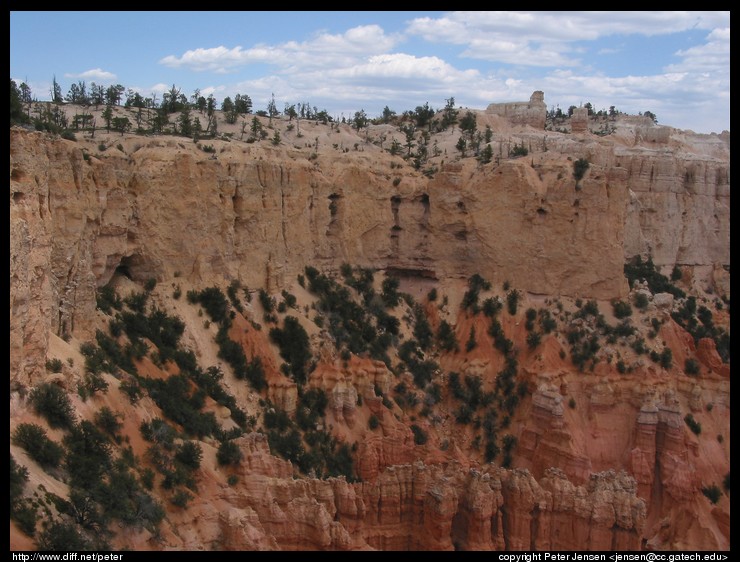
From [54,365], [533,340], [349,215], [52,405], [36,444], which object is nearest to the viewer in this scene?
[36,444]

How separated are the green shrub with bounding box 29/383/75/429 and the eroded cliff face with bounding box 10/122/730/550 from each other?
34 cm

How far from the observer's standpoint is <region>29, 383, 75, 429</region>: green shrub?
56.6 feet

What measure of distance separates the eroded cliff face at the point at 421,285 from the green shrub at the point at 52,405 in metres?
0.34

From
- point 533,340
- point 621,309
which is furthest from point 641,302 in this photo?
point 533,340

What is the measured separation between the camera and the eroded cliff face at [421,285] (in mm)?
20891

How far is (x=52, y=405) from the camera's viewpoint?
17.5m

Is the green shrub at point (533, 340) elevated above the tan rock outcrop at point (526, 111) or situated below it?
below

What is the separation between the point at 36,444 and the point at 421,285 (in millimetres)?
26466

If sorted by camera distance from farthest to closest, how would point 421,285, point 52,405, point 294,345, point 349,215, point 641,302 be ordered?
point 421,285, point 349,215, point 641,302, point 294,345, point 52,405

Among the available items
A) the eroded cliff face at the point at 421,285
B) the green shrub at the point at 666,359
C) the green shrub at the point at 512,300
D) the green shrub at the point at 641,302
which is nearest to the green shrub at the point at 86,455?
the eroded cliff face at the point at 421,285

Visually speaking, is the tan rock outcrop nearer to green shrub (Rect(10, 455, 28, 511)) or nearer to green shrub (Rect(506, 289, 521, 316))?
green shrub (Rect(506, 289, 521, 316))

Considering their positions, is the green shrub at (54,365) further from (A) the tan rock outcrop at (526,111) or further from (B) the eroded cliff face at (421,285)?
(A) the tan rock outcrop at (526,111)

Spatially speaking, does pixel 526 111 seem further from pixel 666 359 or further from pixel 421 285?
pixel 666 359
